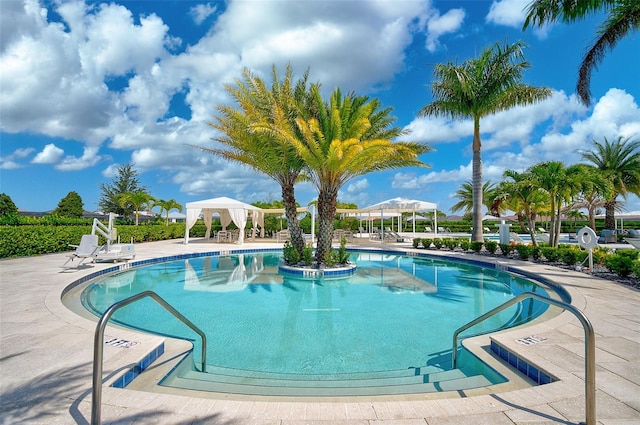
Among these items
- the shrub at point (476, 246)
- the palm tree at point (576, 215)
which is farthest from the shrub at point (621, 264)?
the palm tree at point (576, 215)

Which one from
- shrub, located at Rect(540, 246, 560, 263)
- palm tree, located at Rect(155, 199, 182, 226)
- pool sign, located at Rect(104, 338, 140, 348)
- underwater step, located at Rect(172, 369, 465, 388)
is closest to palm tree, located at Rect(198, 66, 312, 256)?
pool sign, located at Rect(104, 338, 140, 348)

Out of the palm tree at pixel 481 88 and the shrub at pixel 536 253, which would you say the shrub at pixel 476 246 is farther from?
the shrub at pixel 536 253

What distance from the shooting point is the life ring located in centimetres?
916

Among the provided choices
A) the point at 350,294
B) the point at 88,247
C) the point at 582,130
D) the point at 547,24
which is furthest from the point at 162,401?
the point at 582,130

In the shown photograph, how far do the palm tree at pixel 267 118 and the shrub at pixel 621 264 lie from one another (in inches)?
354

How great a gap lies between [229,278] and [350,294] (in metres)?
4.09

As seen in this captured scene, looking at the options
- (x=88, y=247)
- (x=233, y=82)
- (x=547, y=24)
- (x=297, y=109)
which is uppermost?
(x=547, y=24)

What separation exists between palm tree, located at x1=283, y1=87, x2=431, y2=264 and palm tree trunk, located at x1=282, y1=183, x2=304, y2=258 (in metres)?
1.00

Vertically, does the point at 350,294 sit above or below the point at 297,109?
below

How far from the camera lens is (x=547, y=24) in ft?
34.2

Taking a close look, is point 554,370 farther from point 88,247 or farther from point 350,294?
point 88,247

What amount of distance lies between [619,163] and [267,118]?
24.1 metres

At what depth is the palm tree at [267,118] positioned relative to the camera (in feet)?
36.8

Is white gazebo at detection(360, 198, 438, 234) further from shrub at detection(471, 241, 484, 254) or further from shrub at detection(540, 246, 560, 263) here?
shrub at detection(540, 246, 560, 263)
